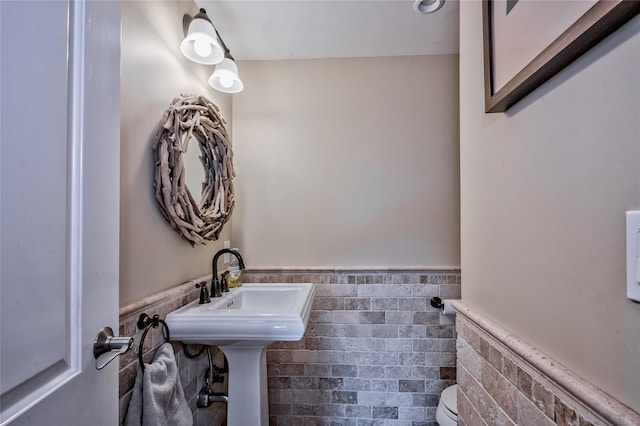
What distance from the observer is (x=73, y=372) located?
20.4 inches

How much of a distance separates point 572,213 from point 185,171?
1.29m

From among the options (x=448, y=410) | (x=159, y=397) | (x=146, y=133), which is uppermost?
(x=146, y=133)

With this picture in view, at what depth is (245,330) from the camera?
3.42 feet

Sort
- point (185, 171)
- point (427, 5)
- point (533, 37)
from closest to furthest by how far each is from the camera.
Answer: point (533, 37) → point (185, 171) → point (427, 5)

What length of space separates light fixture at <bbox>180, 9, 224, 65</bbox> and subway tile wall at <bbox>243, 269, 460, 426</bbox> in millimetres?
1298

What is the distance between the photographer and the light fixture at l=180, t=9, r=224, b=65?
1240 millimetres

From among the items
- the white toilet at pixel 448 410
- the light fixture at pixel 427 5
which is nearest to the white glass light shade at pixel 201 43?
the light fixture at pixel 427 5

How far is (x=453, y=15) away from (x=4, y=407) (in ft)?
7.09

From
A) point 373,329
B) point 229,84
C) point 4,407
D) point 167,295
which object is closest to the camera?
point 4,407

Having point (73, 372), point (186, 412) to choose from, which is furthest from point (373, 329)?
point (73, 372)

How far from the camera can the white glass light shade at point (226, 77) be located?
150cm

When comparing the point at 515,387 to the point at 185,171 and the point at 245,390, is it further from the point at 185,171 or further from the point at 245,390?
the point at 185,171

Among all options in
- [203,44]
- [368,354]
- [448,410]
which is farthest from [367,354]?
[203,44]

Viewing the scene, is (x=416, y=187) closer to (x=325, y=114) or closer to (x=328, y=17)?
(x=325, y=114)
